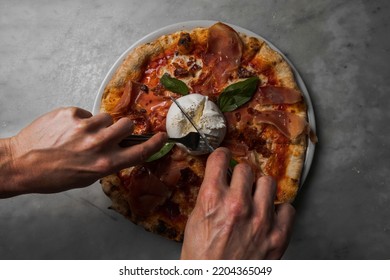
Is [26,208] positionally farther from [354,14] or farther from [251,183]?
[354,14]

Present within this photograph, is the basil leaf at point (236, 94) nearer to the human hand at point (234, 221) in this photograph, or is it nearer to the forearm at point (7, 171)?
the human hand at point (234, 221)

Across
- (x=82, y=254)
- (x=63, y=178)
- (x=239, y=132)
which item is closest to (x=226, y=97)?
(x=239, y=132)

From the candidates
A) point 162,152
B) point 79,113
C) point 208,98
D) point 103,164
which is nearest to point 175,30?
point 208,98

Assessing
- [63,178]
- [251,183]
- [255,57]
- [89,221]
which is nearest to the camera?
[251,183]

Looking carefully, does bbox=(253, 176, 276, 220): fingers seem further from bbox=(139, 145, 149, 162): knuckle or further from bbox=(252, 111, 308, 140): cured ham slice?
bbox=(252, 111, 308, 140): cured ham slice

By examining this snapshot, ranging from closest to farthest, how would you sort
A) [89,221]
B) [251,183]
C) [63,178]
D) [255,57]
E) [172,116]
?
[251,183] < [63,178] < [172,116] < [255,57] < [89,221]
